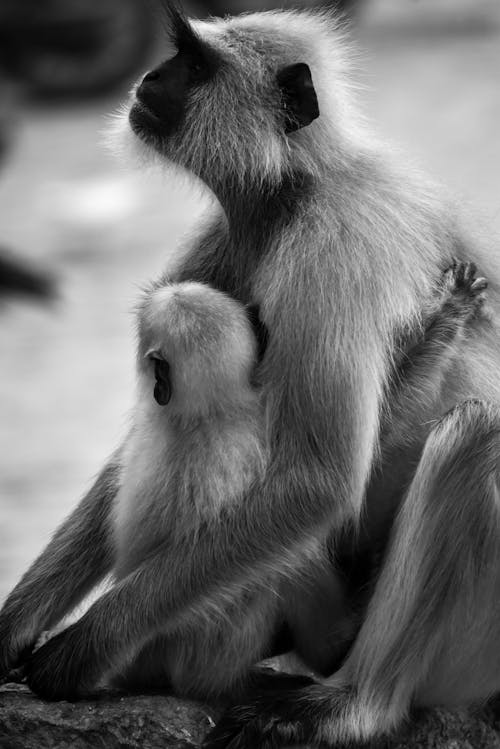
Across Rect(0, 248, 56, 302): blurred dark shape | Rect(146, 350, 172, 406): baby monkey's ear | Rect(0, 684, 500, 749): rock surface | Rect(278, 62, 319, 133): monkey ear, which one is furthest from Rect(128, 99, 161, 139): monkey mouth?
Rect(0, 248, 56, 302): blurred dark shape

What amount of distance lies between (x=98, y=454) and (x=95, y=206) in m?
5.04

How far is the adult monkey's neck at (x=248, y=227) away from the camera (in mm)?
3992

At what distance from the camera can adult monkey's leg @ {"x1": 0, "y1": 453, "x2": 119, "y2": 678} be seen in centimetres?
424

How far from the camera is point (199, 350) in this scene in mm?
3787

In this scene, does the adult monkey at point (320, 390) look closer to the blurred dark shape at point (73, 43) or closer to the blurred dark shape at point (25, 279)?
the blurred dark shape at point (25, 279)

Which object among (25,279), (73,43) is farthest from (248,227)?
(73,43)

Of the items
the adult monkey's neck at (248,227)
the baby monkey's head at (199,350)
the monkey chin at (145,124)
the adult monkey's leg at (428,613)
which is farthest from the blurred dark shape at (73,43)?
the adult monkey's leg at (428,613)

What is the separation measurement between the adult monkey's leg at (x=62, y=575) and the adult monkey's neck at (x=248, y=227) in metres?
0.65

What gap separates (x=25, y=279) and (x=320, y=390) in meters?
9.46

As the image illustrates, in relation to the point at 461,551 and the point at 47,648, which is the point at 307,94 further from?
the point at 47,648

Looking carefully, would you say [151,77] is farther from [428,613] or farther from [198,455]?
[428,613]

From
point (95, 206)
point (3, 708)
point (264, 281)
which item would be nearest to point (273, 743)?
point (3, 708)

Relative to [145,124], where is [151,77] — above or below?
above

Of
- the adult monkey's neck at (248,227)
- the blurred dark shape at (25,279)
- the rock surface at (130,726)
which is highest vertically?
the adult monkey's neck at (248,227)
